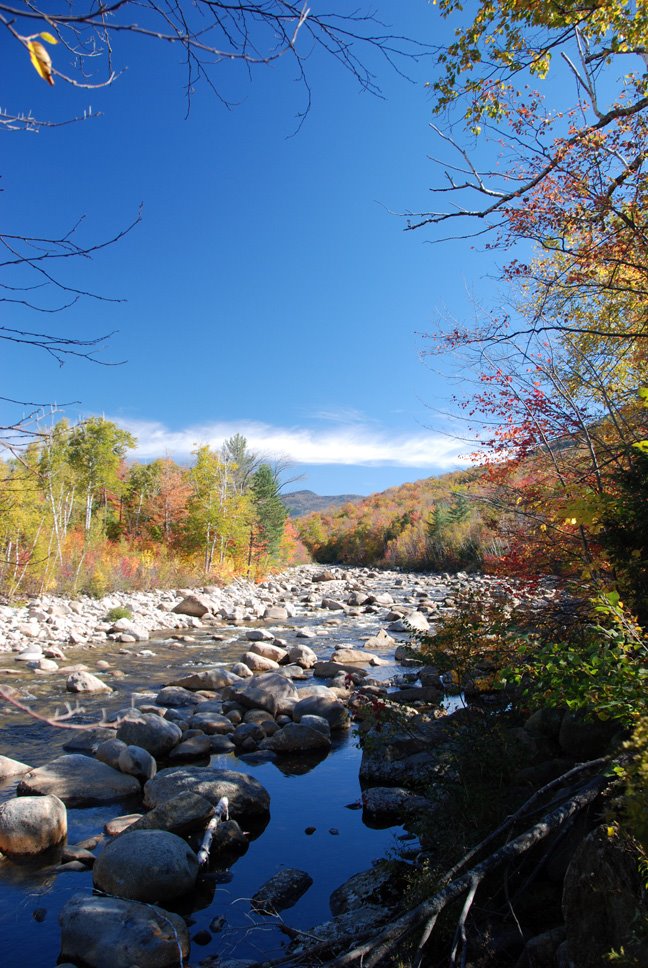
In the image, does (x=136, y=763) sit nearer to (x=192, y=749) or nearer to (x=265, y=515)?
(x=192, y=749)

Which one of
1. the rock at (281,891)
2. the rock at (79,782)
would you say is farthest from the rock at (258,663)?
the rock at (281,891)

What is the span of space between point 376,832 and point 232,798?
1459mm

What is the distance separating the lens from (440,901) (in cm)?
219

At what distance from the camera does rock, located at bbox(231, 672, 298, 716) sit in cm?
905

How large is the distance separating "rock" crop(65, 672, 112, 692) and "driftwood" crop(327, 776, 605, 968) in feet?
28.5

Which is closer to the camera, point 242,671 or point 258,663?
point 242,671

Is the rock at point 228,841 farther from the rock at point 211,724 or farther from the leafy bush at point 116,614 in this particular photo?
the leafy bush at point 116,614

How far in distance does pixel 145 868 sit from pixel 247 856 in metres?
1.14

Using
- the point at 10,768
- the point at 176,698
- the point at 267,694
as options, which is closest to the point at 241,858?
the point at 10,768

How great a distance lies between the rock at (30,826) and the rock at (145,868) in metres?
0.80

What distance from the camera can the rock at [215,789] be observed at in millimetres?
5711

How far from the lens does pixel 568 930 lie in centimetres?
242

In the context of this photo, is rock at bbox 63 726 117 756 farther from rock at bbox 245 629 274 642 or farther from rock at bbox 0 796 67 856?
rock at bbox 245 629 274 642

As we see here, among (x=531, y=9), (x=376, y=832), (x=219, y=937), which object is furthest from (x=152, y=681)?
(x=531, y=9)
